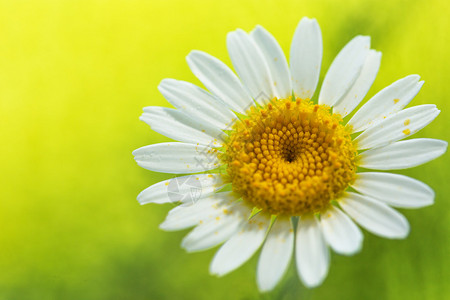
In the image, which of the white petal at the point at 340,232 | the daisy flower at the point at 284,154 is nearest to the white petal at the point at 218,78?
the daisy flower at the point at 284,154

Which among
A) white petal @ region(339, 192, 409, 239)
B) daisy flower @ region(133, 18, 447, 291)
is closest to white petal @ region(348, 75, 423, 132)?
daisy flower @ region(133, 18, 447, 291)

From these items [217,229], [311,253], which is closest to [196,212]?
[217,229]

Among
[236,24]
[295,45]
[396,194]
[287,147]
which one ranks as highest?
[236,24]

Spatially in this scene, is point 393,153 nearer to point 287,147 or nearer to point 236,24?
point 287,147

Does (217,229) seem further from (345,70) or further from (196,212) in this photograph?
(345,70)

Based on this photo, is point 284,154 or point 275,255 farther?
point 284,154

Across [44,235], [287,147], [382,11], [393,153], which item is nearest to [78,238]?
[44,235]

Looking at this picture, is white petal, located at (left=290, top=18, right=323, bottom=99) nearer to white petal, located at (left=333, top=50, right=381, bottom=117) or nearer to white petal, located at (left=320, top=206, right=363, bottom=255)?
white petal, located at (left=333, top=50, right=381, bottom=117)
